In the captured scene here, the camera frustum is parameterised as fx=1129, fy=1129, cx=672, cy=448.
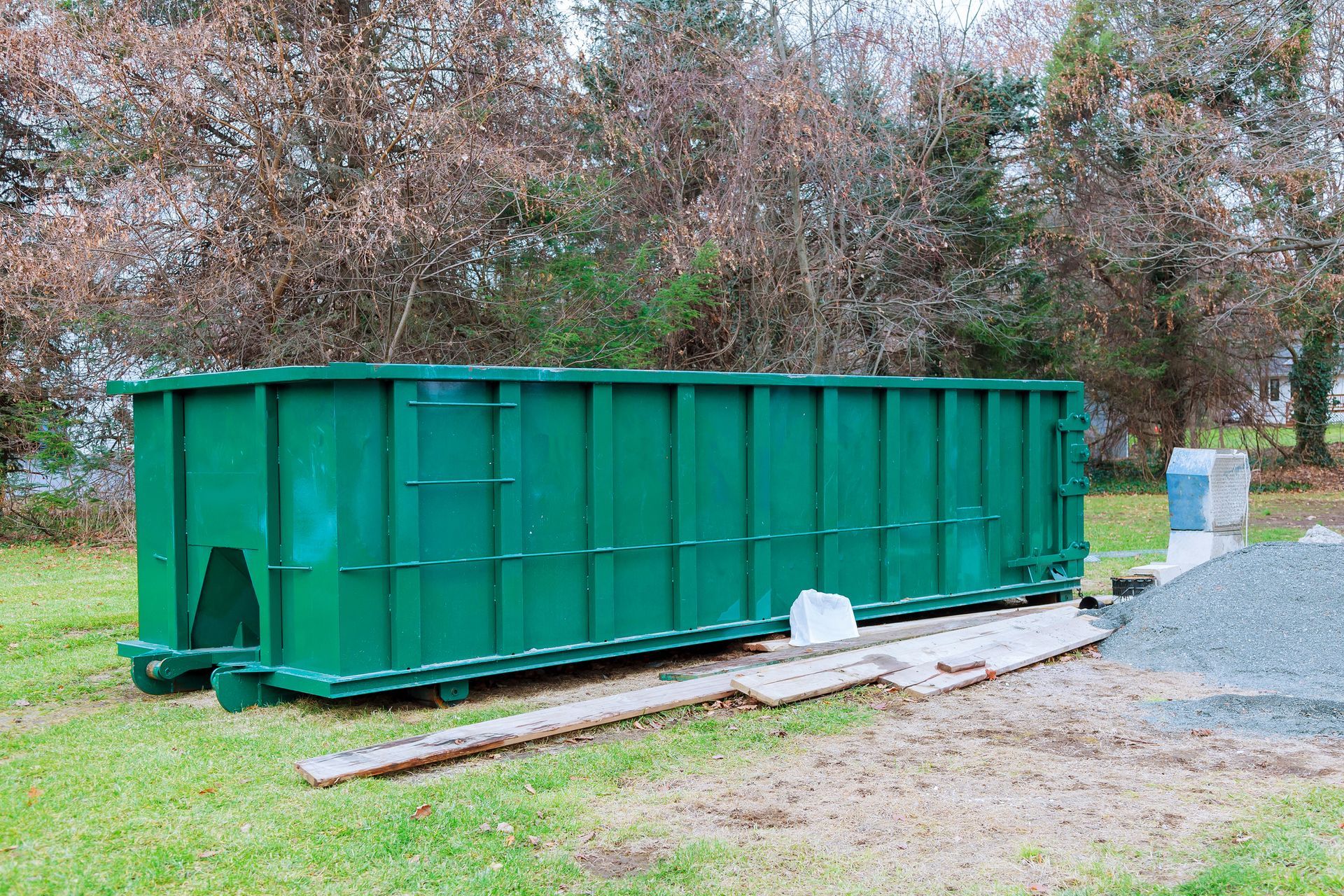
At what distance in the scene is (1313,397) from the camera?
28516mm

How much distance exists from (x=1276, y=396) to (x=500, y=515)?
89.2ft

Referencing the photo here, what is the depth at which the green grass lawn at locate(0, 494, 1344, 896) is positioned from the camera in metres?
4.26

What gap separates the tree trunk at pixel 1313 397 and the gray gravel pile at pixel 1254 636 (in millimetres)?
20581

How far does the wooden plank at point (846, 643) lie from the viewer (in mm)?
8195

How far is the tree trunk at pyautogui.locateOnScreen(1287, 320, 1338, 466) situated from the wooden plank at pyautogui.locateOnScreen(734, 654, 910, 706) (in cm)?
2388

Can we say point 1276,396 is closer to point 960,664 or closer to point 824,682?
point 960,664

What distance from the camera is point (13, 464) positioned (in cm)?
1942

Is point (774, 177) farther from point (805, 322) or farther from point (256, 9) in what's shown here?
point (256, 9)

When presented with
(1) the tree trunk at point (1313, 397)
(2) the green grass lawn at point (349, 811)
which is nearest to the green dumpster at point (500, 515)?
(2) the green grass lawn at point (349, 811)

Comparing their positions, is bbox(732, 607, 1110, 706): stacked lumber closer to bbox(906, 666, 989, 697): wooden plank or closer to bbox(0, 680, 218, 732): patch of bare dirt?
bbox(906, 666, 989, 697): wooden plank

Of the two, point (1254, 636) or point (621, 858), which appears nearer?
point (621, 858)

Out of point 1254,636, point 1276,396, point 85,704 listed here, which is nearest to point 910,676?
point 1254,636

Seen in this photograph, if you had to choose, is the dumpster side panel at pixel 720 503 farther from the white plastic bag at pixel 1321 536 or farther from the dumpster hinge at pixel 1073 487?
the white plastic bag at pixel 1321 536

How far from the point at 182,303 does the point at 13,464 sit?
6.08m
